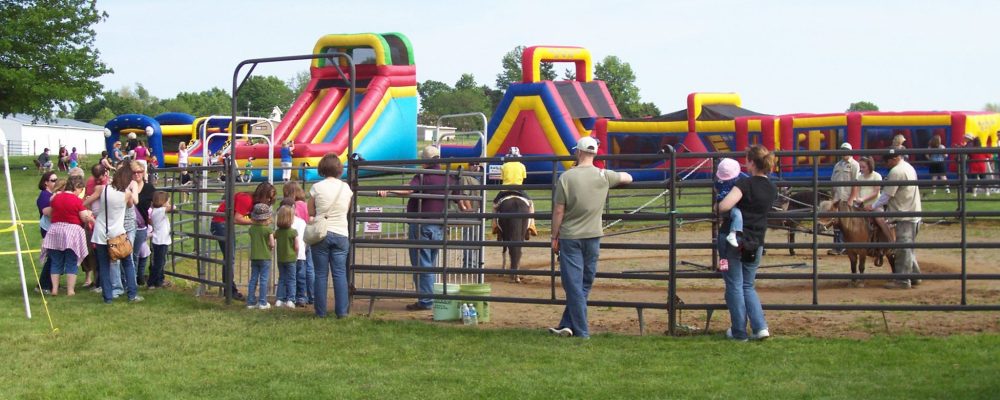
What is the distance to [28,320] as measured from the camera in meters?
11.4

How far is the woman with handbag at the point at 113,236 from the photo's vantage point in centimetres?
1283

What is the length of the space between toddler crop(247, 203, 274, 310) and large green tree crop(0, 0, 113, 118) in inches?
1538

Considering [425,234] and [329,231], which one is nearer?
[329,231]

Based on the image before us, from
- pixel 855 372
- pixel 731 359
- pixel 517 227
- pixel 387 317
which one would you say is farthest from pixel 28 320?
pixel 855 372

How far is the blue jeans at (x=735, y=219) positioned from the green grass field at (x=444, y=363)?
39.4 inches

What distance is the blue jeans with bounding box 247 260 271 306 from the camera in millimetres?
12227

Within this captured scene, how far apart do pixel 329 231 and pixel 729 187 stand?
4.09 meters

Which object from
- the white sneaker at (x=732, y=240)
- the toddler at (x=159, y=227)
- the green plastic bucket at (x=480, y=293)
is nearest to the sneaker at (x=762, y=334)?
the white sneaker at (x=732, y=240)

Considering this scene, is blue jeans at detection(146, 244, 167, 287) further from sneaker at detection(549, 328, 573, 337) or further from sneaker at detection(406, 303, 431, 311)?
sneaker at detection(549, 328, 573, 337)

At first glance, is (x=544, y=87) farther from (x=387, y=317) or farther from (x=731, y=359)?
(x=731, y=359)

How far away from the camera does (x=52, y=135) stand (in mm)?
100562

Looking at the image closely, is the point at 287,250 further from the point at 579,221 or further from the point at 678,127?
the point at 678,127

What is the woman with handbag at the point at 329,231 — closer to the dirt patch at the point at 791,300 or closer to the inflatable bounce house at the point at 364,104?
the dirt patch at the point at 791,300

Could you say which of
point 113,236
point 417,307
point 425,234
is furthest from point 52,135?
point 425,234
